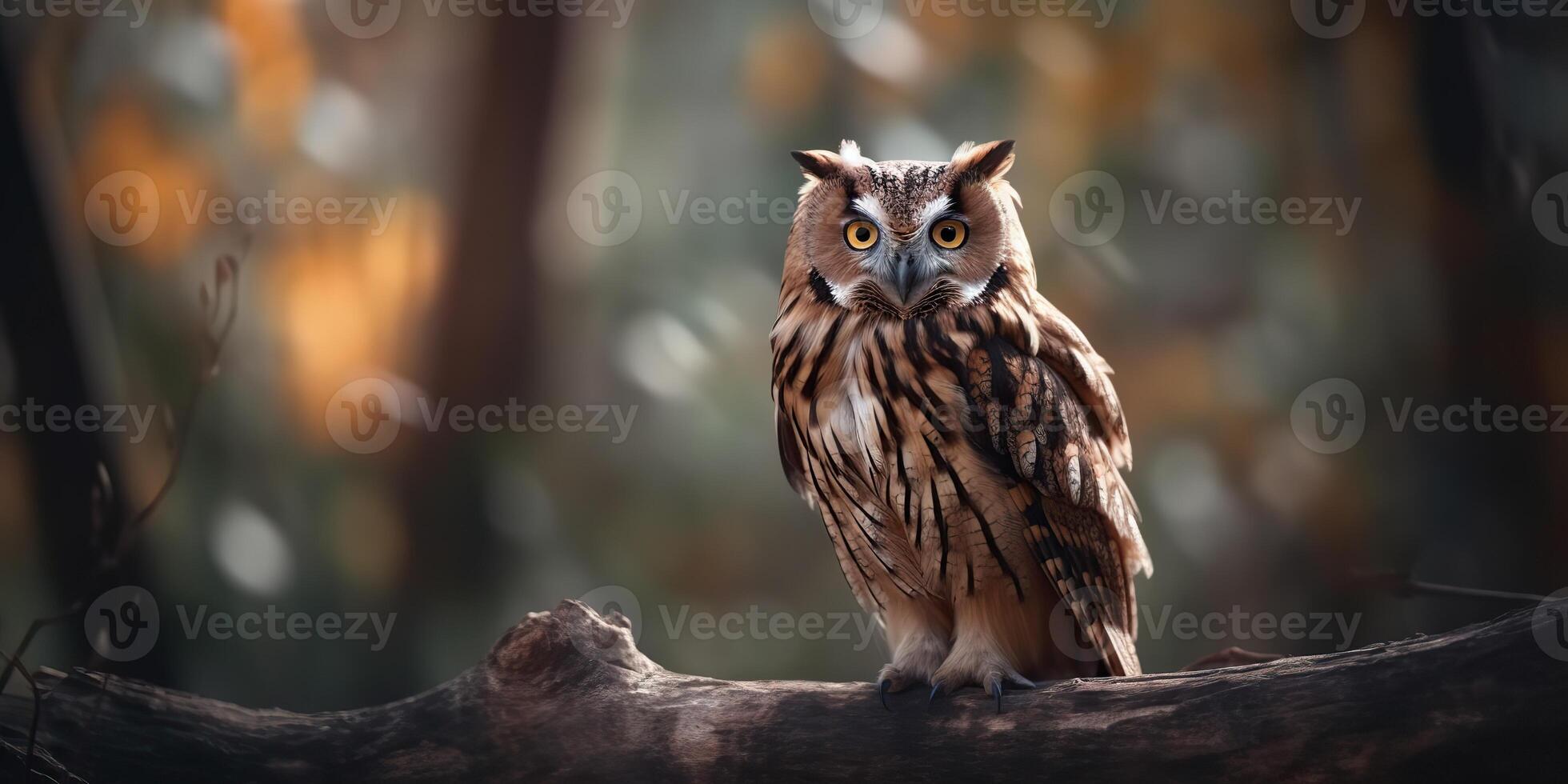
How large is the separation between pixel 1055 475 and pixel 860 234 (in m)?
0.56

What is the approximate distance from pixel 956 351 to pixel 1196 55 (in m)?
2.51

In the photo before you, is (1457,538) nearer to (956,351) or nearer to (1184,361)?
(1184,361)

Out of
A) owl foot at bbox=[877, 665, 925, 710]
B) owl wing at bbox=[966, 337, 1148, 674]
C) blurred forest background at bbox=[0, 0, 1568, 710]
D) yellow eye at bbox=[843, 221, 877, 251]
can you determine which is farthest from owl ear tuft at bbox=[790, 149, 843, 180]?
blurred forest background at bbox=[0, 0, 1568, 710]

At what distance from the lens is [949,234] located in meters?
1.93

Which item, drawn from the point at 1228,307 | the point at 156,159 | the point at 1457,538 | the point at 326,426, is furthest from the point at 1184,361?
the point at 156,159

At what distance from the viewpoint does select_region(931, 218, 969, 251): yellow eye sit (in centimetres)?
192

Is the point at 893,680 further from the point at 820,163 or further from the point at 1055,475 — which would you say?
the point at 820,163

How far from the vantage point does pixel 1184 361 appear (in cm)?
367

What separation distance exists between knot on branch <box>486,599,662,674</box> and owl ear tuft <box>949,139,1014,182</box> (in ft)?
3.45

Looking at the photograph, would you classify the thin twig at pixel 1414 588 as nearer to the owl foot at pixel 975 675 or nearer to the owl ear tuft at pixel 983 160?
the owl foot at pixel 975 675

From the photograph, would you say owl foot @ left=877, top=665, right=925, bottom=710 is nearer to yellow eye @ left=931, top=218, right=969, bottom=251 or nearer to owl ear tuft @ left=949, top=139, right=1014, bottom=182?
yellow eye @ left=931, top=218, right=969, bottom=251

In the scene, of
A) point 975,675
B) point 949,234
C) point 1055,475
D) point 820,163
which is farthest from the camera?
point 820,163

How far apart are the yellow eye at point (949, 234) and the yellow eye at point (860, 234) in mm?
111

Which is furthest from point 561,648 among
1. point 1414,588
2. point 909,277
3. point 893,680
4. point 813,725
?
point 1414,588
